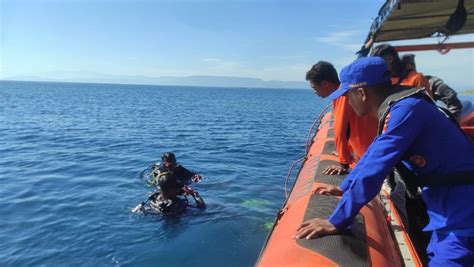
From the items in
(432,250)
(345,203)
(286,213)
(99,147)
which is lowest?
(99,147)

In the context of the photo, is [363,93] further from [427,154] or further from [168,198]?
[168,198]

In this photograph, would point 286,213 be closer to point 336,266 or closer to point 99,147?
point 336,266

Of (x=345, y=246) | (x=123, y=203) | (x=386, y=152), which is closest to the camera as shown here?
(x=386, y=152)

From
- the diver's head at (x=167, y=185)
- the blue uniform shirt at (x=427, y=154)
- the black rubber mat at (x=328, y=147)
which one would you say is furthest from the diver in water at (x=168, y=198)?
the blue uniform shirt at (x=427, y=154)

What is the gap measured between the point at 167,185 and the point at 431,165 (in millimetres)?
6481

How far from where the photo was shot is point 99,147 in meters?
19.0

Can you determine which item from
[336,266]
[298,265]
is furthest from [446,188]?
[298,265]

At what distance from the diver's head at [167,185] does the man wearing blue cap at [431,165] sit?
237 inches

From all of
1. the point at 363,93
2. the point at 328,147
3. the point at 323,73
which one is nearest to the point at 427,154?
the point at 363,93

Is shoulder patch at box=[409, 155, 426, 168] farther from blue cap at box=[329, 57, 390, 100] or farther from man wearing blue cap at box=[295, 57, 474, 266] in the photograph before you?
blue cap at box=[329, 57, 390, 100]

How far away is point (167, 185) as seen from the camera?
331 inches

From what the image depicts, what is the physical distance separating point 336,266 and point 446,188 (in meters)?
0.84

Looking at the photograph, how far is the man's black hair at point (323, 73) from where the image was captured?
4949 mm

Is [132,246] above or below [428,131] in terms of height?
below
